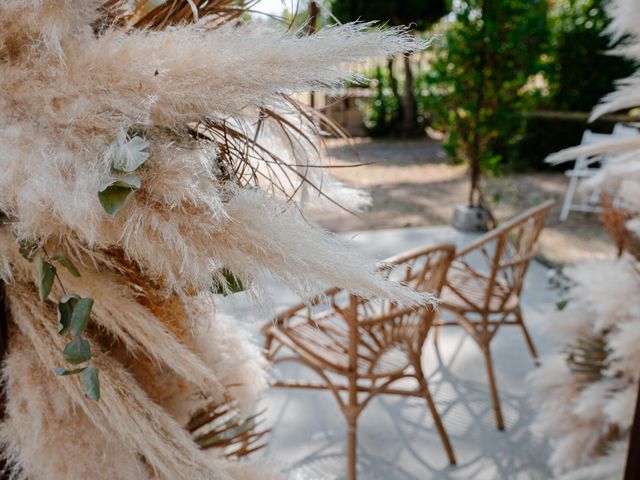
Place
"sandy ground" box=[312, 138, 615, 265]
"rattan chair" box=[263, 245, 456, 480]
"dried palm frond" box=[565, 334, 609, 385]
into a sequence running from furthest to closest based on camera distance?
"sandy ground" box=[312, 138, 615, 265] < "rattan chair" box=[263, 245, 456, 480] < "dried palm frond" box=[565, 334, 609, 385]

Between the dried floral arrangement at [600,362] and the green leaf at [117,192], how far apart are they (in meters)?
1.27

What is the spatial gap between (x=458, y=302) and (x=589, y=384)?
847 mm

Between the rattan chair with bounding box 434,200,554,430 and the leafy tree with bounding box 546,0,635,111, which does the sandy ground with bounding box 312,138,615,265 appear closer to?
the rattan chair with bounding box 434,200,554,430

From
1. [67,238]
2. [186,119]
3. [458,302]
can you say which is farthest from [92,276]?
[458,302]

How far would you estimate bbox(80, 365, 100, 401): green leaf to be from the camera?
21.3 inches

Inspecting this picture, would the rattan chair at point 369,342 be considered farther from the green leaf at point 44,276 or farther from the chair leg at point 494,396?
the green leaf at point 44,276

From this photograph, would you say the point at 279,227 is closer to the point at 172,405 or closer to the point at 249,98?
the point at 249,98

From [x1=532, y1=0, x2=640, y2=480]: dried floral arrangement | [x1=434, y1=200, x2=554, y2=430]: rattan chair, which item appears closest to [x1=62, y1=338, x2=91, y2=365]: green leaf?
[x1=532, y1=0, x2=640, y2=480]: dried floral arrangement

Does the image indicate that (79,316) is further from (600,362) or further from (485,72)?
(485,72)

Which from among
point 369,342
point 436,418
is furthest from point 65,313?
point 436,418

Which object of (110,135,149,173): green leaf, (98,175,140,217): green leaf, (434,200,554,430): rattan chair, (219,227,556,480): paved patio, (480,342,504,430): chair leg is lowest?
(219,227,556,480): paved patio

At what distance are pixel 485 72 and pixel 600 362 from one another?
401cm

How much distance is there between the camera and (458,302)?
2705 millimetres

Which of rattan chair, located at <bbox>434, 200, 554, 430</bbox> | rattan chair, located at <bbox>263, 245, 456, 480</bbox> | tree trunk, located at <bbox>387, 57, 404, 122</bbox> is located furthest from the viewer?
tree trunk, located at <bbox>387, 57, 404, 122</bbox>
